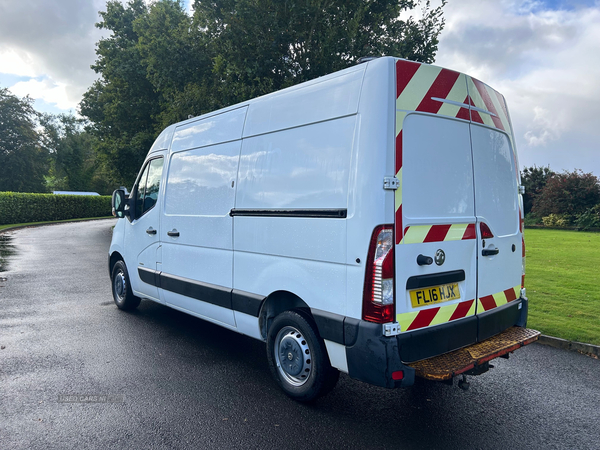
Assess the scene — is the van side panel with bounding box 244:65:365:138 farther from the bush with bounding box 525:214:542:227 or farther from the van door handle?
the bush with bounding box 525:214:542:227

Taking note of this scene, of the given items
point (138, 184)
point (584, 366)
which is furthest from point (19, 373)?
point (584, 366)

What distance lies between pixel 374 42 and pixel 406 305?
39.0 ft

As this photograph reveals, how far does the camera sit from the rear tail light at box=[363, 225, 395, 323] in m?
3.12

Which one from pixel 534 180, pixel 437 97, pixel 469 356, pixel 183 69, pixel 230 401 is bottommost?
pixel 230 401

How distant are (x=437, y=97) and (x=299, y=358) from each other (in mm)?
2360

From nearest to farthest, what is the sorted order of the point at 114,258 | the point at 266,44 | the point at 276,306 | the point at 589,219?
1. the point at 276,306
2. the point at 114,258
3. the point at 266,44
4. the point at 589,219

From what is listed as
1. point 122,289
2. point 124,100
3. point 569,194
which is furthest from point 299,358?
point 569,194

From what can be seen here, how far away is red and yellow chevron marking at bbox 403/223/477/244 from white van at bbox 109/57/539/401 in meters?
0.01

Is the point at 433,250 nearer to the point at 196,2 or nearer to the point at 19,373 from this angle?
the point at 19,373

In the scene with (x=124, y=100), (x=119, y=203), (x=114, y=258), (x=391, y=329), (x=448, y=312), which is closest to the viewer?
(x=391, y=329)

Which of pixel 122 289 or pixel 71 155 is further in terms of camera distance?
pixel 71 155

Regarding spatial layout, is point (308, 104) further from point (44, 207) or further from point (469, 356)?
point (44, 207)

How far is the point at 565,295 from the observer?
7.95 m

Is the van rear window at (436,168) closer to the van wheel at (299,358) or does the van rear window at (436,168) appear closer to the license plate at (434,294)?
the license plate at (434,294)
